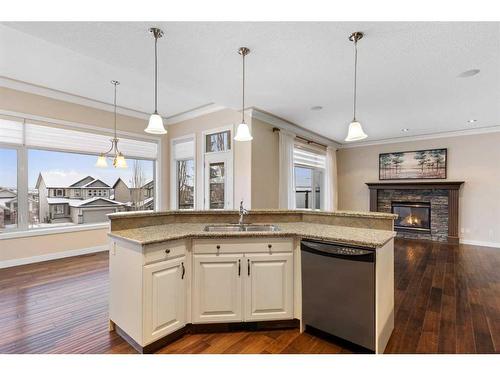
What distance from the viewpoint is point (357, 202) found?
7.59 meters

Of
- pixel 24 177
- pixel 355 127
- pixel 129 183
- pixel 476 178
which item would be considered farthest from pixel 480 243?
pixel 24 177

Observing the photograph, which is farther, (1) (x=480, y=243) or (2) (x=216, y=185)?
(1) (x=480, y=243)

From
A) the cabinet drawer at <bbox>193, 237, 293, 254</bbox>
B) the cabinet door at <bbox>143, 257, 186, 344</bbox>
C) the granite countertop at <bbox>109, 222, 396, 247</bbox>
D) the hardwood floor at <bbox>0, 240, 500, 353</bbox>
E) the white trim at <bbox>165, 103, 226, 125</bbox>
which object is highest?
the white trim at <bbox>165, 103, 226, 125</bbox>

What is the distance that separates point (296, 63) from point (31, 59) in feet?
11.2

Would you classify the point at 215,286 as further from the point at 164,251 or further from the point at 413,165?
the point at 413,165

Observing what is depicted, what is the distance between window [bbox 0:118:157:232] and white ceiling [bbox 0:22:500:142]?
88 centimetres

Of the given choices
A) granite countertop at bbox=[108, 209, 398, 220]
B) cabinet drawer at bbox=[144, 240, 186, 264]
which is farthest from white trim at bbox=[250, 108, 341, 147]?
cabinet drawer at bbox=[144, 240, 186, 264]

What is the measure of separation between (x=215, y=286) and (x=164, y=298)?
0.44 m

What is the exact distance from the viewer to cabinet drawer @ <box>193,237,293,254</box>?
221 centimetres

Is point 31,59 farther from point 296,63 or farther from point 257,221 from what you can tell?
point 257,221

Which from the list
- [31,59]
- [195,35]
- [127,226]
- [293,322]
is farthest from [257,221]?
[31,59]

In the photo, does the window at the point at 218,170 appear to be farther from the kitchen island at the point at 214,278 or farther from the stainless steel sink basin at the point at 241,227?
the kitchen island at the point at 214,278

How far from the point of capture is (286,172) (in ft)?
16.5

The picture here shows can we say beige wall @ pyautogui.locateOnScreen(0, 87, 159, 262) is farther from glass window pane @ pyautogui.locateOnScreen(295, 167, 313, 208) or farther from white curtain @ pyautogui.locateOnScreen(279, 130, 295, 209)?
glass window pane @ pyautogui.locateOnScreen(295, 167, 313, 208)
